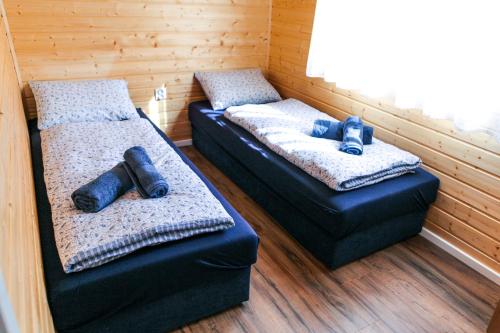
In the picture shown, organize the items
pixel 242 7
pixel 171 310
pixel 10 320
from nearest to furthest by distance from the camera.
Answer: pixel 10 320 < pixel 171 310 < pixel 242 7

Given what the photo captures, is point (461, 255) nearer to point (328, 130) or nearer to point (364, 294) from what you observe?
point (364, 294)

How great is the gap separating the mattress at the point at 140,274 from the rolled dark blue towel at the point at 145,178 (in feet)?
0.91

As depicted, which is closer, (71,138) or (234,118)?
(71,138)

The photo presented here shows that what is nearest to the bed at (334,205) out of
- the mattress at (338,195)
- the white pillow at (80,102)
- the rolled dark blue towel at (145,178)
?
the mattress at (338,195)

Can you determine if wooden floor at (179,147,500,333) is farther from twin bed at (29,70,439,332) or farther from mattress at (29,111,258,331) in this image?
mattress at (29,111,258,331)

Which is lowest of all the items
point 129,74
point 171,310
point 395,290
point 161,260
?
point 395,290

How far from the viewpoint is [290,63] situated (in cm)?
331

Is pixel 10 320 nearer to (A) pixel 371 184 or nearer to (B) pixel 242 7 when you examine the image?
(A) pixel 371 184

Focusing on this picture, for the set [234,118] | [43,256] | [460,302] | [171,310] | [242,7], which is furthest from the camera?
[242,7]

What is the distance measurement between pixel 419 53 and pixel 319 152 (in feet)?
2.57

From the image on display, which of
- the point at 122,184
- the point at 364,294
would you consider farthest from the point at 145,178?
the point at 364,294

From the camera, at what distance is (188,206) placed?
1.63 meters

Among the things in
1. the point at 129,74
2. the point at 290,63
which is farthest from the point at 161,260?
the point at 290,63

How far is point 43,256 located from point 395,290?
1656 millimetres
